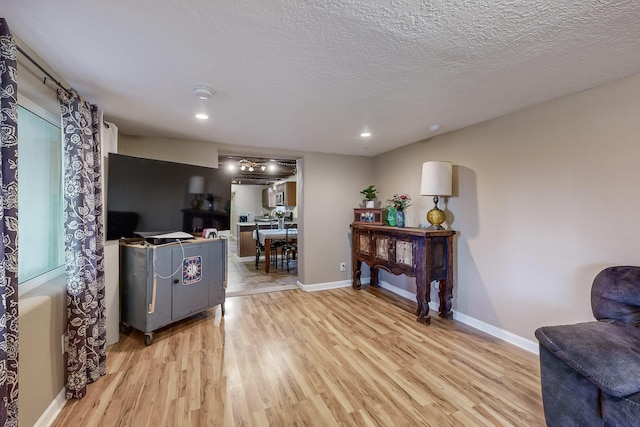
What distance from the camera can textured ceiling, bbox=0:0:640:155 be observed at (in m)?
1.22

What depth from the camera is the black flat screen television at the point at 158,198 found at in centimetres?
247

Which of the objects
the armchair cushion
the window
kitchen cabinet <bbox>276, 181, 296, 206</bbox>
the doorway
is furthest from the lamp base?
kitchen cabinet <bbox>276, 181, 296, 206</bbox>

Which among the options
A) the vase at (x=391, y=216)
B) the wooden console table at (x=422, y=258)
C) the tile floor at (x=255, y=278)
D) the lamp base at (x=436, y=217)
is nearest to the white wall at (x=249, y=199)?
the tile floor at (x=255, y=278)

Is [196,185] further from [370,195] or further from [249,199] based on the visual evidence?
[249,199]

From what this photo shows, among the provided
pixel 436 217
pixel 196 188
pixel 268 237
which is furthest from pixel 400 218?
pixel 268 237

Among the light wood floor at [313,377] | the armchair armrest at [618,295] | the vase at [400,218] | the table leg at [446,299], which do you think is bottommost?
the light wood floor at [313,377]

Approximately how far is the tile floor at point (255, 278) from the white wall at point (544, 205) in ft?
8.92

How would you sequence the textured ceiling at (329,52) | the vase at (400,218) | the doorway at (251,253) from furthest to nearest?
the doorway at (251,253) < the vase at (400,218) < the textured ceiling at (329,52)

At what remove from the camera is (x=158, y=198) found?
2.78m

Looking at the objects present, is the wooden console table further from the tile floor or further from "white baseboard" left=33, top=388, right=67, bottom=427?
→ "white baseboard" left=33, top=388, right=67, bottom=427

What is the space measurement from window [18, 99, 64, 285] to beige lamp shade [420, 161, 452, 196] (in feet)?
10.9

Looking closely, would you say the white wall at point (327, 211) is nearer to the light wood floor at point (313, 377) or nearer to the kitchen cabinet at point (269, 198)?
the light wood floor at point (313, 377)

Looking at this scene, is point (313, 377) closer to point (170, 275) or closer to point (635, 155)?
point (170, 275)

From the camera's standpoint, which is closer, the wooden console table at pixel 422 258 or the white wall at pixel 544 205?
the white wall at pixel 544 205
